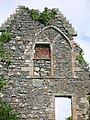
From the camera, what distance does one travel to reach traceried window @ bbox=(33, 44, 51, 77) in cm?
1684

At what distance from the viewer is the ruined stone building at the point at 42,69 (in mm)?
16250

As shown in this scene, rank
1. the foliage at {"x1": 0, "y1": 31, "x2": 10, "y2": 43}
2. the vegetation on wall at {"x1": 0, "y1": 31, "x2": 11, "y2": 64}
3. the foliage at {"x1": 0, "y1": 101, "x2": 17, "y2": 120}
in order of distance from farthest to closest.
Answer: the foliage at {"x1": 0, "y1": 31, "x2": 10, "y2": 43}, the vegetation on wall at {"x1": 0, "y1": 31, "x2": 11, "y2": 64}, the foliage at {"x1": 0, "y1": 101, "x2": 17, "y2": 120}

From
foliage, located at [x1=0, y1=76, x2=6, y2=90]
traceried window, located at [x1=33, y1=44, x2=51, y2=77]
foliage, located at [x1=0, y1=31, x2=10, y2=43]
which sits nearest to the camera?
foliage, located at [x1=0, y1=76, x2=6, y2=90]

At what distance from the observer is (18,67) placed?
55.3ft

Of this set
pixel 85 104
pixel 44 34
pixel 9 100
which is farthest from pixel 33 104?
pixel 44 34

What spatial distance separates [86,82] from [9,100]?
317 centimetres

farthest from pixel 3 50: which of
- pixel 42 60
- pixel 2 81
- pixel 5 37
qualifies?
pixel 42 60

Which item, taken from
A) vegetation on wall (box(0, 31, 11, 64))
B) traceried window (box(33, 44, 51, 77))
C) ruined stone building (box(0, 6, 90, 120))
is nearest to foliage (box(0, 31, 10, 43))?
Answer: vegetation on wall (box(0, 31, 11, 64))

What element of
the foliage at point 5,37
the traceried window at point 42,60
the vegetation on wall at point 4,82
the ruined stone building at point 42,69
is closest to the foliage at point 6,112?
the vegetation on wall at point 4,82

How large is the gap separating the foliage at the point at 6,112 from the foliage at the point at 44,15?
3973 mm

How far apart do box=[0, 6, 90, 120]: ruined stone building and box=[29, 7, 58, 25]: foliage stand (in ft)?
0.45

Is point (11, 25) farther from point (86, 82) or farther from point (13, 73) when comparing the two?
point (86, 82)

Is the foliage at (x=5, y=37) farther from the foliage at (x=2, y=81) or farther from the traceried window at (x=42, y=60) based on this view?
the foliage at (x=2, y=81)

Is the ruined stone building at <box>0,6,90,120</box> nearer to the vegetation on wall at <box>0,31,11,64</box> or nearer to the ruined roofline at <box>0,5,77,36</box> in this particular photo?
the ruined roofline at <box>0,5,77,36</box>
